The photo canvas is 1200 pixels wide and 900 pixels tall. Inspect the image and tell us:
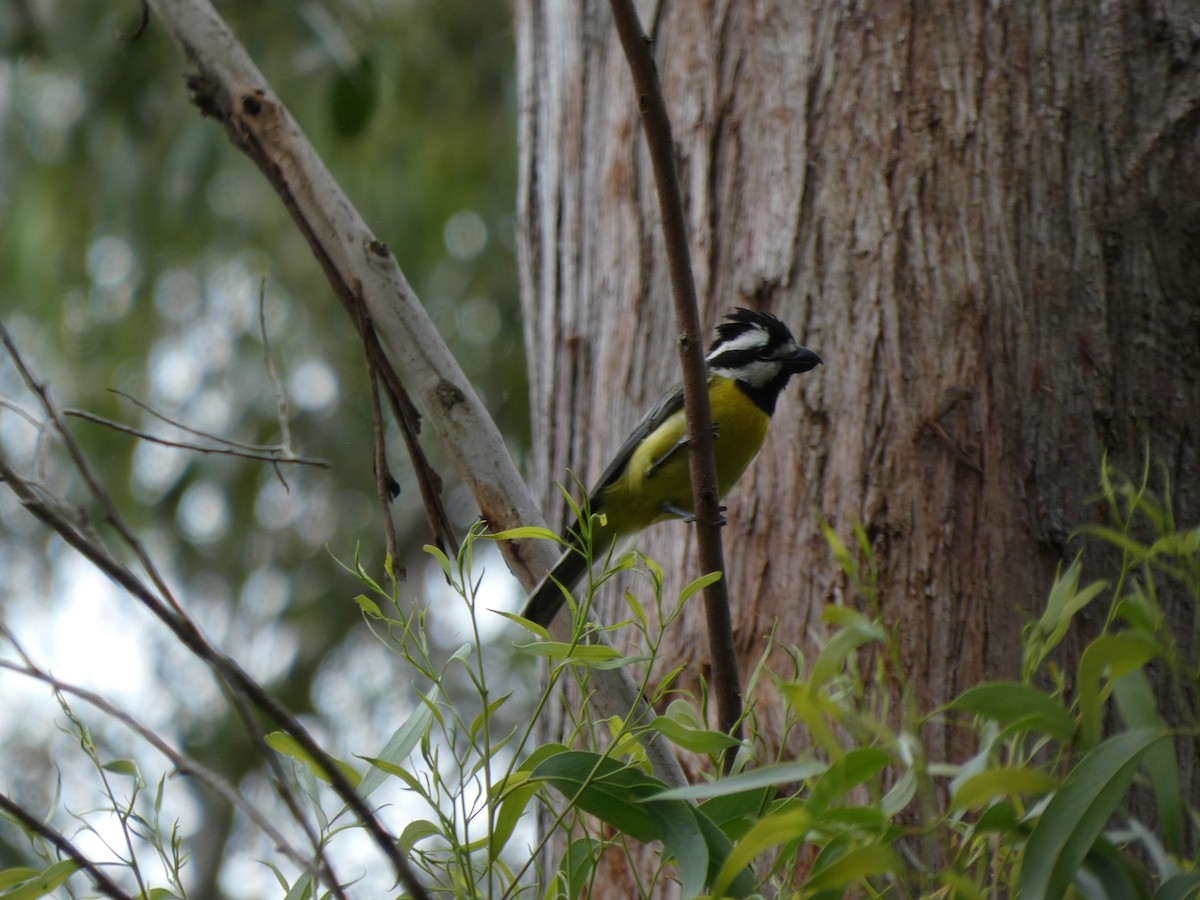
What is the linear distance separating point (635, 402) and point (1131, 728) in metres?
1.92

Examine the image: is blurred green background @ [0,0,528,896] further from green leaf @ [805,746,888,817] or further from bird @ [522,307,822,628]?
green leaf @ [805,746,888,817]

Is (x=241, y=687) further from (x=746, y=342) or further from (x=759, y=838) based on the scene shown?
(x=746, y=342)

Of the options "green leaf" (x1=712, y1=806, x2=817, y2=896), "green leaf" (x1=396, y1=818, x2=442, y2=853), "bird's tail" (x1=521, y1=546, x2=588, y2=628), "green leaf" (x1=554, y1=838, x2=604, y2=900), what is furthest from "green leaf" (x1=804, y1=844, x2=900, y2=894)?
"bird's tail" (x1=521, y1=546, x2=588, y2=628)

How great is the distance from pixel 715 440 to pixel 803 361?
336mm

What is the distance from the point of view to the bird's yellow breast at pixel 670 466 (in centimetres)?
317

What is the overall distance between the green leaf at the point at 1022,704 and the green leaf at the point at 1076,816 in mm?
55

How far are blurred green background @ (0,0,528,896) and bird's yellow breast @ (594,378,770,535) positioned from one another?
2.44 metres

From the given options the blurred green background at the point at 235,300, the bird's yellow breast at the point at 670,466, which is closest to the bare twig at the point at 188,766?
the bird's yellow breast at the point at 670,466

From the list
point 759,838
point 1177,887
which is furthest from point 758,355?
point 759,838

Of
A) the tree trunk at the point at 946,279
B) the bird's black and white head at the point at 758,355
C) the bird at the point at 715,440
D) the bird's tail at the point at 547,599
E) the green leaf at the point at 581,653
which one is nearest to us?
the green leaf at the point at 581,653

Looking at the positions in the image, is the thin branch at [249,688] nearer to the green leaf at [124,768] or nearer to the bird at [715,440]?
the green leaf at [124,768]

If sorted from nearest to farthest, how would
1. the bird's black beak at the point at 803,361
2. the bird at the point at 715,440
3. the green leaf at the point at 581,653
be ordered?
the green leaf at the point at 581,653
the bird's black beak at the point at 803,361
the bird at the point at 715,440

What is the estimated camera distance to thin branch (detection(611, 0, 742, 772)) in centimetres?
171

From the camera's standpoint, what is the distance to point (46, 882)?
4.38 ft
